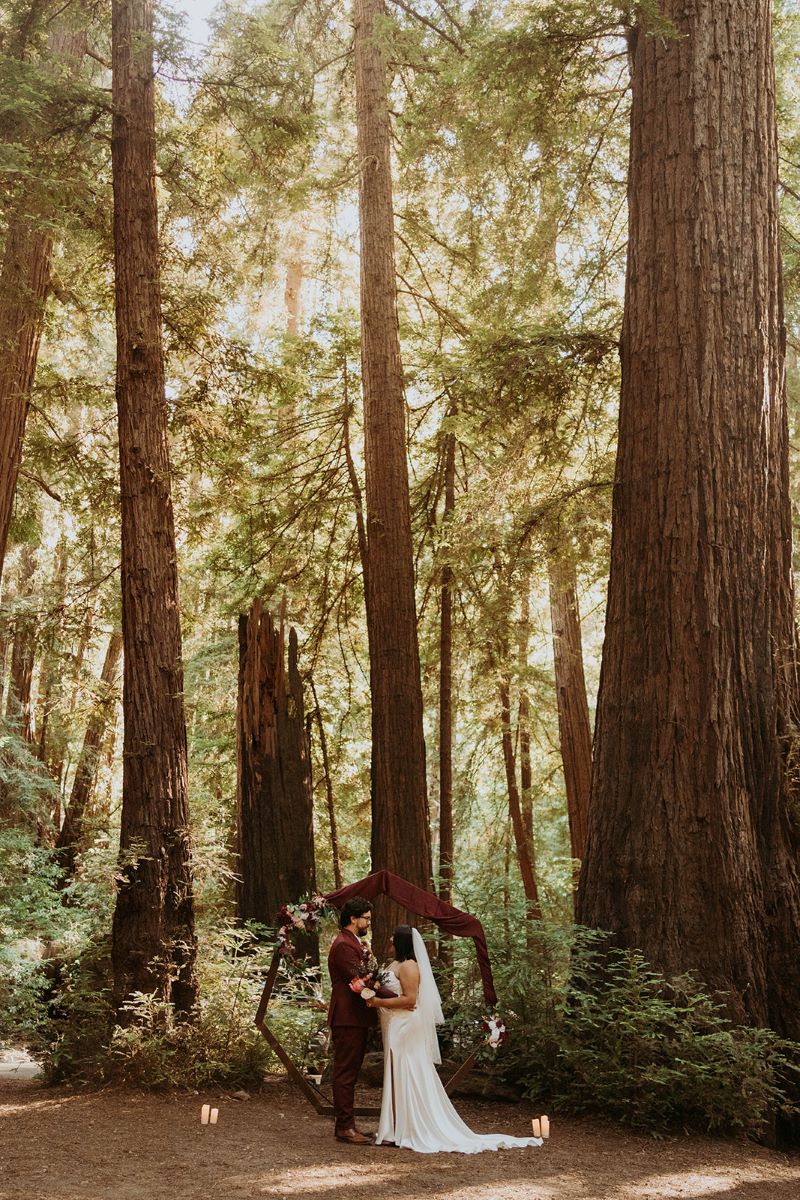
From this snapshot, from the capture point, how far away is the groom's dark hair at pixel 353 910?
22.3 feet

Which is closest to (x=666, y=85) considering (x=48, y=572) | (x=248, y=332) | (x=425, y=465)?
(x=425, y=465)

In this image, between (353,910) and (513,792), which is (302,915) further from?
(513,792)

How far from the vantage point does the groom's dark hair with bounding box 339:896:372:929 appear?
6801 millimetres

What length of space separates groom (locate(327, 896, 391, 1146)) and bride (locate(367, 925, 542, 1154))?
14 centimetres

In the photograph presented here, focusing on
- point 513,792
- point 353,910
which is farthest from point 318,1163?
point 513,792

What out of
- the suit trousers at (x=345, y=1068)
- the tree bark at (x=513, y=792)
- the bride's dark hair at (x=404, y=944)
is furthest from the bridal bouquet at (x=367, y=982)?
the tree bark at (x=513, y=792)

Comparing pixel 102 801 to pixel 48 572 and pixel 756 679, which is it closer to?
pixel 48 572

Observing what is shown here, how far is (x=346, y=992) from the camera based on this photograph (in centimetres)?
658

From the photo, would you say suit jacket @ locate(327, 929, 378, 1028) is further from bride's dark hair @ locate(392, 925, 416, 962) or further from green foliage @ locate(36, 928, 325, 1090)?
green foliage @ locate(36, 928, 325, 1090)

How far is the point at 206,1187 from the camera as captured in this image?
5.29 m

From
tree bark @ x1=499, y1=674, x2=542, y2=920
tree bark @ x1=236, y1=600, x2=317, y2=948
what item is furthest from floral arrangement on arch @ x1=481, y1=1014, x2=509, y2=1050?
tree bark @ x1=499, y1=674, x2=542, y2=920

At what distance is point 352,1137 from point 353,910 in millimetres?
1407

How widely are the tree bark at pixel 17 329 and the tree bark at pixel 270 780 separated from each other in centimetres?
308

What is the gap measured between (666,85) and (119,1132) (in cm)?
896
